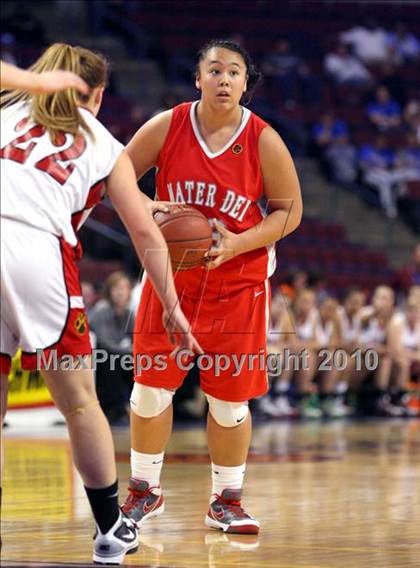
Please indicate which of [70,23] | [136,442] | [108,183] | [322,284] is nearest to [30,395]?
[322,284]

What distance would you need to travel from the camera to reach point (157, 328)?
15.9ft

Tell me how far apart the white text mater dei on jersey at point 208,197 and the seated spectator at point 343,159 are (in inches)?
526

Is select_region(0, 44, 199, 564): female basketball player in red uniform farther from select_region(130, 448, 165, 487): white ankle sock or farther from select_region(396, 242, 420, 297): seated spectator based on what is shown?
select_region(396, 242, 420, 297): seated spectator

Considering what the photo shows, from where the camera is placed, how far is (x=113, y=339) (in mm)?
10961

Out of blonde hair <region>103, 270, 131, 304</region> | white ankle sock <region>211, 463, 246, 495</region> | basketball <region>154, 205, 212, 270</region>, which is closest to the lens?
basketball <region>154, 205, 212, 270</region>

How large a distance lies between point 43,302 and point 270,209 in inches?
65.9

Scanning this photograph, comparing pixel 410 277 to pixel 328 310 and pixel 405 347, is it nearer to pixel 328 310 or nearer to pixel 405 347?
pixel 405 347

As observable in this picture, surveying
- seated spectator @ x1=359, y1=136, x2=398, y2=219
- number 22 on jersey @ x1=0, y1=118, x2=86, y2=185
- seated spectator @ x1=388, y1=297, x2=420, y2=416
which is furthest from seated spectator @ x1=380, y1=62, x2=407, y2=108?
number 22 on jersey @ x1=0, y1=118, x2=86, y2=185

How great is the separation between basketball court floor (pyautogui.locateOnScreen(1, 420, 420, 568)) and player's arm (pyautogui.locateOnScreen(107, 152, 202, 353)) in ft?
2.53

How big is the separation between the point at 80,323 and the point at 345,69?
53.3 ft

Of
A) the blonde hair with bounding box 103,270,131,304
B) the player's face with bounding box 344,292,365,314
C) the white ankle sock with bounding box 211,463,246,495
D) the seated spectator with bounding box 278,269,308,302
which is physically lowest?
the player's face with bounding box 344,292,365,314

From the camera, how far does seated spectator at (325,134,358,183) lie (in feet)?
59.2

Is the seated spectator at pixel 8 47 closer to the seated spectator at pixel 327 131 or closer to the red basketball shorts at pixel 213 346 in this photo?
the seated spectator at pixel 327 131

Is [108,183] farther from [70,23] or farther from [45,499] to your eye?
[70,23]
